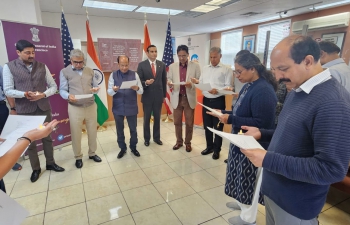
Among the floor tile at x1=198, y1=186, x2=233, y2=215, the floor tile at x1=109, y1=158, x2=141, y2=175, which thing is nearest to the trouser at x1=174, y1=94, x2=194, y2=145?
the floor tile at x1=109, y1=158, x2=141, y2=175

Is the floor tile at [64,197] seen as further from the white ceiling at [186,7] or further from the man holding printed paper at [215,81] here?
the white ceiling at [186,7]

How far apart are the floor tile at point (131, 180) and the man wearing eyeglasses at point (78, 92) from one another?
75 cm

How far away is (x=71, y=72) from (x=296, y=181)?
2.78 metres

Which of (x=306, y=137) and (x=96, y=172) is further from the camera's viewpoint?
(x=96, y=172)

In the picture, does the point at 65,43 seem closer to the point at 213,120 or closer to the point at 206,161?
the point at 213,120

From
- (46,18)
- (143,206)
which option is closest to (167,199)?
(143,206)

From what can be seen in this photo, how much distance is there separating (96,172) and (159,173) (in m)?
0.90

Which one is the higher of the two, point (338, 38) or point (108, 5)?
point (108, 5)

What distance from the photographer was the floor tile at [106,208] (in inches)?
77.2

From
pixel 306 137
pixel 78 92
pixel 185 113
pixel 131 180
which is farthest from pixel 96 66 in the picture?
pixel 306 137

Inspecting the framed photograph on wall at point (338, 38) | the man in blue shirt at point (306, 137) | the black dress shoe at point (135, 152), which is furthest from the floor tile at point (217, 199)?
the framed photograph on wall at point (338, 38)

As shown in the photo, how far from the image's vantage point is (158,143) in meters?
3.82

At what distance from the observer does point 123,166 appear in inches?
118

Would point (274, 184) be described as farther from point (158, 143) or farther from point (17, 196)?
point (158, 143)
